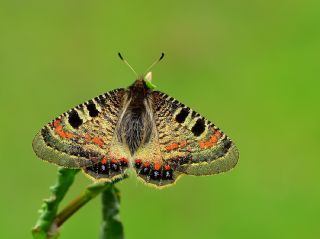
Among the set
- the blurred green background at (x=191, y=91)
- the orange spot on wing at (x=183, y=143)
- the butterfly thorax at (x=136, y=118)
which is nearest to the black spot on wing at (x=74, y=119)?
the butterfly thorax at (x=136, y=118)

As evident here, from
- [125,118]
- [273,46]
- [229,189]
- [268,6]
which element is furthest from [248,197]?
→ [125,118]

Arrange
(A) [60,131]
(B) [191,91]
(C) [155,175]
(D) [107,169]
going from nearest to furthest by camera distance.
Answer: (D) [107,169] → (C) [155,175] → (A) [60,131] → (B) [191,91]

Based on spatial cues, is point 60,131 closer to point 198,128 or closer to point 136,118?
point 136,118

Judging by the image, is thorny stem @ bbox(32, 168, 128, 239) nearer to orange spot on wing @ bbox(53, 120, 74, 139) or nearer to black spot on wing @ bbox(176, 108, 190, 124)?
orange spot on wing @ bbox(53, 120, 74, 139)

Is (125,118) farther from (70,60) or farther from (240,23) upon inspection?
(240,23)

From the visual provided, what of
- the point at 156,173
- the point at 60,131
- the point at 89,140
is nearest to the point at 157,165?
the point at 156,173

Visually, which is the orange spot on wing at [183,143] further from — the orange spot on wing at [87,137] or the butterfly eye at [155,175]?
the orange spot on wing at [87,137]
